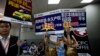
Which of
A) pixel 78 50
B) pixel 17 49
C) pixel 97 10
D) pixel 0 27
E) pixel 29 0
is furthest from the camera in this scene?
pixel 97 10

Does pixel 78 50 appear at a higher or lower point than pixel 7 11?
lower

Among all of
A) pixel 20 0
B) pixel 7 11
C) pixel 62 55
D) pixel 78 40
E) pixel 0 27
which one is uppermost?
pixel 20 0

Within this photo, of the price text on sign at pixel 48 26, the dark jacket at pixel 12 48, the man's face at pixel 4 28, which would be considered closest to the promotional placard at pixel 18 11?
the man's face at pixel 4 28

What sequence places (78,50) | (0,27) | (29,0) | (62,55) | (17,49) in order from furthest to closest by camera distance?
1. (78,50)
2. (62,55)
3. (29,0)
4. (17,49)
5. (0,27)

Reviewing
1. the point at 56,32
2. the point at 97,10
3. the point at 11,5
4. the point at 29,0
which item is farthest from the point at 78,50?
the point at 97,10

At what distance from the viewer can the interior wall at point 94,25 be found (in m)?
7.05

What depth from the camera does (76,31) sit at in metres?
4.55

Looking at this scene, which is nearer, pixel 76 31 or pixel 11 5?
pixel 11 5

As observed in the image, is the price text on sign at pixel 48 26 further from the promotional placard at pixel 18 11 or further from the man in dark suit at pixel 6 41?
the man in dark suit at pixel 6 41

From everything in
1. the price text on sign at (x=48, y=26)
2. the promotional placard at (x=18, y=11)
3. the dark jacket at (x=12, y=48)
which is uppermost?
the promotional placard at (x=18, y=11)

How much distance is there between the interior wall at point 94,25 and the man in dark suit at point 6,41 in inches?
184

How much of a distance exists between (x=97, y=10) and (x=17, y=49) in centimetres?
472

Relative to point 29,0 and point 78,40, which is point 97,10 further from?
point 29,0

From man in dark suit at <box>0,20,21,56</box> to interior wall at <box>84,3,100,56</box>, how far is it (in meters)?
4.67
